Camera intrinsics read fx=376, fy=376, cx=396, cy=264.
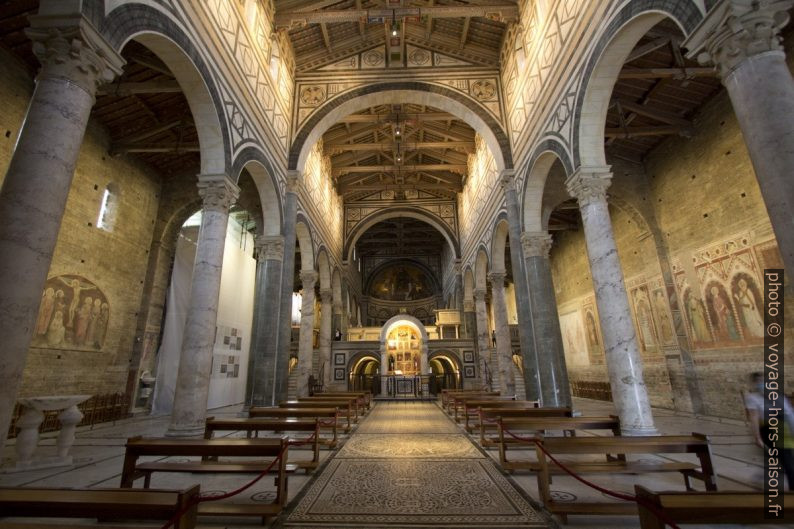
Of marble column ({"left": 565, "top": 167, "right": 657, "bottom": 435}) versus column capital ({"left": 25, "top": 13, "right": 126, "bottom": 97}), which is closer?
column capital ({"left": 25, "top": 13, "right": 126, "bottom": 97})

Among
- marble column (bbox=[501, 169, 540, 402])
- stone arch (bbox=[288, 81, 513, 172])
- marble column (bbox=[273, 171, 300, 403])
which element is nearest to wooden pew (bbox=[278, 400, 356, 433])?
marble column (bbox=[273, 171, 300, 403])

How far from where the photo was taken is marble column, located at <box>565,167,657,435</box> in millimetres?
6559

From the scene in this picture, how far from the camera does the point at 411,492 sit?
4.26m

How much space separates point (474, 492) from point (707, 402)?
998cm

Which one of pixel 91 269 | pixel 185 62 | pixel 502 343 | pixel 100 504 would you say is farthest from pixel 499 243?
pixel 100 504

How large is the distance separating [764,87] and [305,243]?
14815mm

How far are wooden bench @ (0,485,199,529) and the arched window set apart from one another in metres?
11.4

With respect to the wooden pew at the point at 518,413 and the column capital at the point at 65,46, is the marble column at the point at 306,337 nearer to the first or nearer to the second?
the wooden pew at the point at 518,413

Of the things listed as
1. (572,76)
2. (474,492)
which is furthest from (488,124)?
(474,492)

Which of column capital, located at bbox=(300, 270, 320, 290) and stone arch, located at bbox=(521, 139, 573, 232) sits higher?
stone arch, located at bbox=(521, 139, 573, 232)

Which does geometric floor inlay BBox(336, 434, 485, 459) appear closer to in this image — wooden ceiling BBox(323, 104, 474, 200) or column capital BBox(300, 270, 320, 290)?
column capital BBox(300, 270, 320, 290)

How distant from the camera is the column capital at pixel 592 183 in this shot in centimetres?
777

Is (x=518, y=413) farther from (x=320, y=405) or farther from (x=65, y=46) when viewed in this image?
(x=65, y=46)

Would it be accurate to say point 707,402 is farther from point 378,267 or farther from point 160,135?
point 378,267
